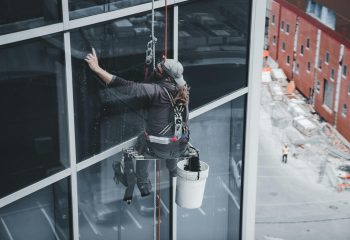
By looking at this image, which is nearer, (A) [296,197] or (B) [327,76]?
(A) [296,197]

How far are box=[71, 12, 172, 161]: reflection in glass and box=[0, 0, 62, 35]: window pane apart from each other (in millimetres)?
453

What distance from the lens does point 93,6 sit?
8.27 m

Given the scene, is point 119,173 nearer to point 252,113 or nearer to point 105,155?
point 105,155

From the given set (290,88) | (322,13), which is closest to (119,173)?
(322,13)

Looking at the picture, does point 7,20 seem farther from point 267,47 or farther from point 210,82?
point 267,47

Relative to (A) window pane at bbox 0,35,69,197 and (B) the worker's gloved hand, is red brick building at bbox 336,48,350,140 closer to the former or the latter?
(B) the worker's gloved hand

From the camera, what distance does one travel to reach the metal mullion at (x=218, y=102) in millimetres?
10348

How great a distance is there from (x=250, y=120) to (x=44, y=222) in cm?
452

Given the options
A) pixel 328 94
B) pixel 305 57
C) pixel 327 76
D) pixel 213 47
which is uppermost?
pixel 213 47

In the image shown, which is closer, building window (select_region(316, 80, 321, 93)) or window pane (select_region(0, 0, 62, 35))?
window pane (select_region(0, 0, 62, 35))

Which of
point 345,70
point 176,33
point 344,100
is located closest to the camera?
point 176,33

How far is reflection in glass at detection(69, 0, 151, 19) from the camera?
26.2ft

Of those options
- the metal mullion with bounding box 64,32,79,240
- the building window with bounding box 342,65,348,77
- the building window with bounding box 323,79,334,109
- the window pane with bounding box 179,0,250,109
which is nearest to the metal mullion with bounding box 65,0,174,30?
the metal mullion with bounding box 64,32,79,240

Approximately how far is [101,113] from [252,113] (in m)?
3.54
